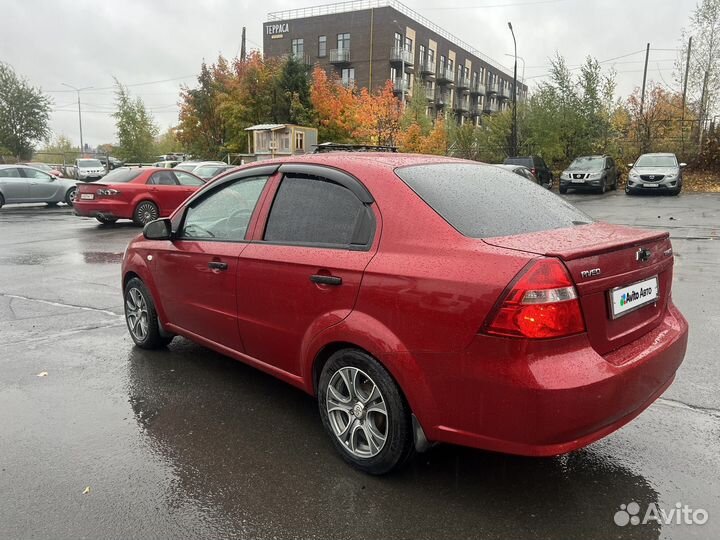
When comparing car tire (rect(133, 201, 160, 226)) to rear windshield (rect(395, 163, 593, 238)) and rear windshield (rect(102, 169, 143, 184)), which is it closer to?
rear windshield (rect(102, 169, 143, 184))

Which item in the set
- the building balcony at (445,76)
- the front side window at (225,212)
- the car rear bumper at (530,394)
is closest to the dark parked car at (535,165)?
the front side window at (225,212)

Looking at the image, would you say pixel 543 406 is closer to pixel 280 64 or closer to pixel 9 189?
pixel 9 189

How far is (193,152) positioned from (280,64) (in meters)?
8.21

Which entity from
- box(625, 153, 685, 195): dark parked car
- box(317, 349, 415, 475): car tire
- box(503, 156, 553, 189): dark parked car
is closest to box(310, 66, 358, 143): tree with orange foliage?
box(503, 156, 553, 189): dark parked car

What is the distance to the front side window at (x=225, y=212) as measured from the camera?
3756 mm

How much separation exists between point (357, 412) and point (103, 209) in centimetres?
1282

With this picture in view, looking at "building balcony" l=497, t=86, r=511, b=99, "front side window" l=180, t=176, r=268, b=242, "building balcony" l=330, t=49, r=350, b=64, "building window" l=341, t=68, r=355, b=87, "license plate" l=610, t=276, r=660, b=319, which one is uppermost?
"building balcony" l=497, t=86, r=511, b=99

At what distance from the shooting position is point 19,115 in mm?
43125

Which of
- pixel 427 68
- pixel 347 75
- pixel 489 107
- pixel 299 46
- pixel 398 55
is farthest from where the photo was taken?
pixel 489 107

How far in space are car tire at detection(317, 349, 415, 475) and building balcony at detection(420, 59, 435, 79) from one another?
63.3m

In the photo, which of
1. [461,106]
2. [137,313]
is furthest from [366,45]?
[137,313]

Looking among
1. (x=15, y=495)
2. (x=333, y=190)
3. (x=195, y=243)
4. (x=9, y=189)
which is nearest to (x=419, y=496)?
(x=333, y=190)

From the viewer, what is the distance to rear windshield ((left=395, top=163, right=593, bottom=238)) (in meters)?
2.80

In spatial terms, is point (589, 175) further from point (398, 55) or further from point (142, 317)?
point (398, 55)
